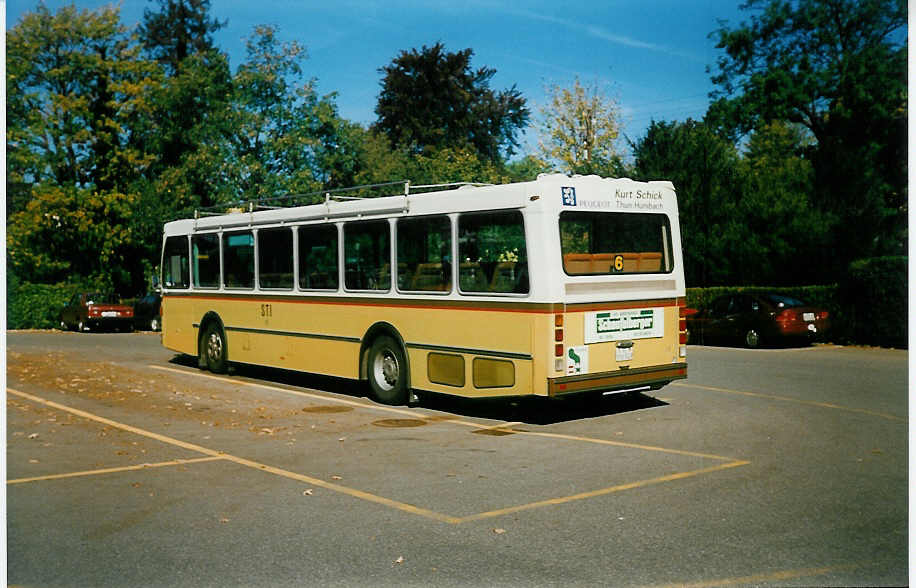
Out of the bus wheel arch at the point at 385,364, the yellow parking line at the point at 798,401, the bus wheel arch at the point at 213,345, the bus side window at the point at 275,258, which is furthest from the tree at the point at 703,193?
the bus wheel arch at the point at 385,364

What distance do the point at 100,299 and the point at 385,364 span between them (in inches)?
968

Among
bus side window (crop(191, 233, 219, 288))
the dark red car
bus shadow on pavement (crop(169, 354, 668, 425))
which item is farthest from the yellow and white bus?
the dark red car

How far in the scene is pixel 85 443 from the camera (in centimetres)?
941

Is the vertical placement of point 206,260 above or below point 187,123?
below

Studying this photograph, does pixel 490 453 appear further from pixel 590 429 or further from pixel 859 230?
pixel 859 230

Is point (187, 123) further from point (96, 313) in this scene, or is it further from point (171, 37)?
point (171, 37)

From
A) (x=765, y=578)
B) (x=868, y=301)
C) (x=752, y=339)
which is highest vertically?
(x=868, y=301)

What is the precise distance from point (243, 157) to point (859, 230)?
824 inches

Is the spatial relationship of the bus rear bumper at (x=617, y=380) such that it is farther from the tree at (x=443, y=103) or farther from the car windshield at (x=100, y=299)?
the car windshield at (x=100, y=299)

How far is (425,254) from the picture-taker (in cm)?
1170

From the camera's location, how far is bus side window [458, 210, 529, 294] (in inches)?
412

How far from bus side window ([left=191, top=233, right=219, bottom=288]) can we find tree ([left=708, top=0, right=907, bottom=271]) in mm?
8546

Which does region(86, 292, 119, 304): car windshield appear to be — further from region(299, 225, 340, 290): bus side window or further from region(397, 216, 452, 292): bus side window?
region(397, 216, 452, 292): bus side window

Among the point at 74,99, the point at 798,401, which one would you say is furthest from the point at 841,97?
the point at 74,99
